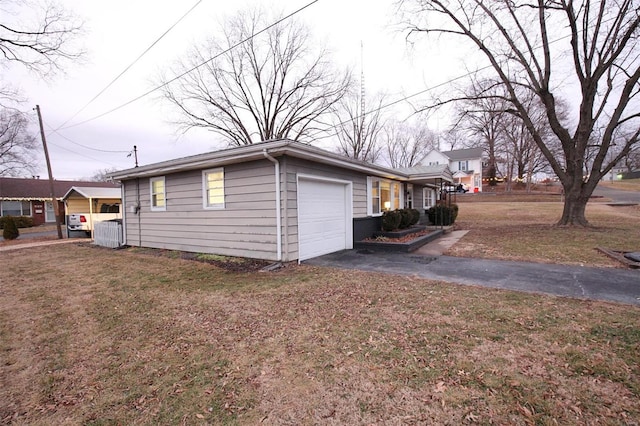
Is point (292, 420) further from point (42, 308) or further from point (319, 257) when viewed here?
point (319, 257)

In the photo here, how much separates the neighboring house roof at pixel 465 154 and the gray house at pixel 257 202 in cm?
3669

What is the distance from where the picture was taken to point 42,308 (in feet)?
13.8

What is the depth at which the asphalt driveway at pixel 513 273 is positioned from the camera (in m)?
4.33

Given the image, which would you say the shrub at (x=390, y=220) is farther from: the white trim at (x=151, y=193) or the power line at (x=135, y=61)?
the power line at (x=135, y=61)

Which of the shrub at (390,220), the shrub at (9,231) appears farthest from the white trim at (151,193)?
the shrub at (9,231)

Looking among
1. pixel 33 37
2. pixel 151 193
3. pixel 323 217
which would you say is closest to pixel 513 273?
pixel 323 217

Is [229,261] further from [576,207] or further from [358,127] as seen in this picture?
[358,127]

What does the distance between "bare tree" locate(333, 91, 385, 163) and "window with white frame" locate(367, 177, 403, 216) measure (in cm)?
1313

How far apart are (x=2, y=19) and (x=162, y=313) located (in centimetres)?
1067

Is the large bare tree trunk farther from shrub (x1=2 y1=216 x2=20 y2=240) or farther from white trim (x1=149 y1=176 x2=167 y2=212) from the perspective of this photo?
shrub (x1=2 y1=216 x2=20 y2=240)

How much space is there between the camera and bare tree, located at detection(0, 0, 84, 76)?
8.16 meters

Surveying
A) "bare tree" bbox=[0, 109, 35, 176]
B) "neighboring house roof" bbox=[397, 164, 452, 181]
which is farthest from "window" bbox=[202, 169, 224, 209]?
"bare tree" bbox=[0, 109, 35, 176]

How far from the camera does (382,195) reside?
11.0 m

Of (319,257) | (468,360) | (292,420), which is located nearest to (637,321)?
(468,360)
